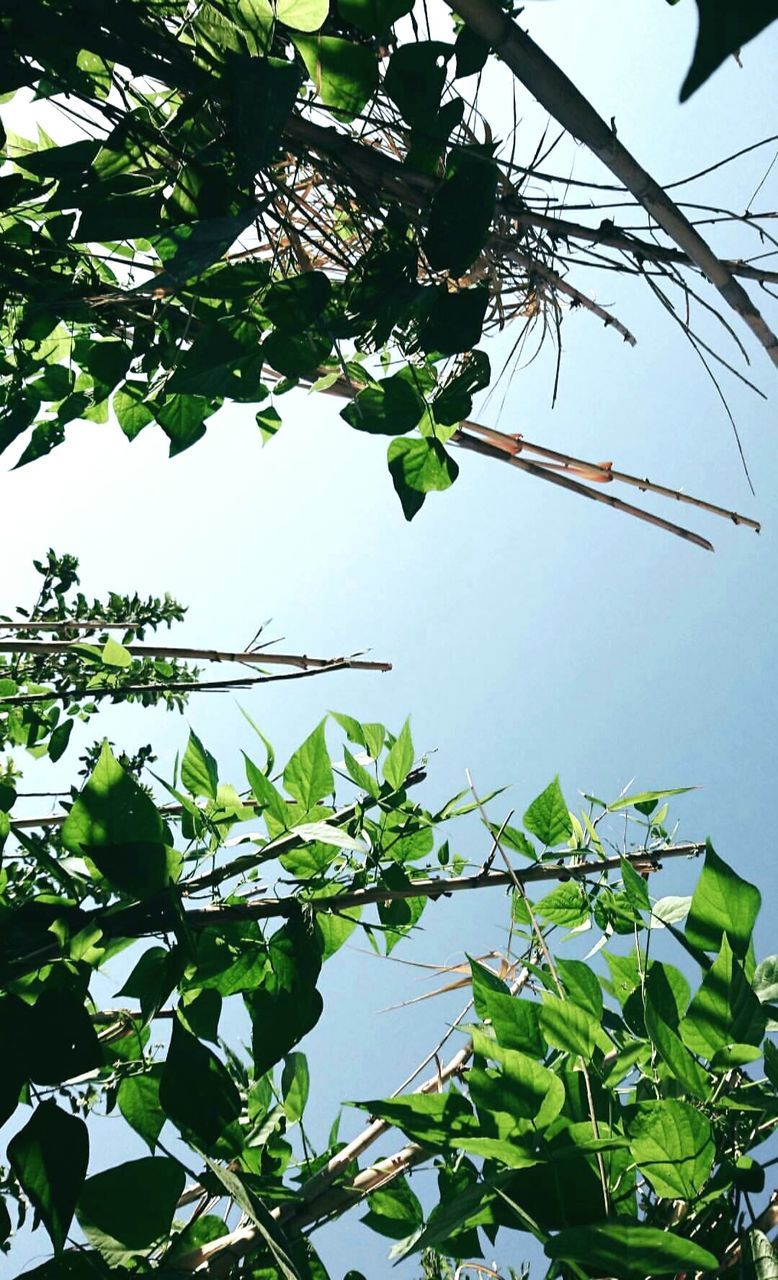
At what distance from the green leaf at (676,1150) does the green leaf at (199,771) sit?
0.27m

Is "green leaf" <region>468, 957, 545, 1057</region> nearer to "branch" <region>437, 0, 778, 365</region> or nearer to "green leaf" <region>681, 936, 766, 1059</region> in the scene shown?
"green leaf" <region>681, 936, 766, 1059</region>

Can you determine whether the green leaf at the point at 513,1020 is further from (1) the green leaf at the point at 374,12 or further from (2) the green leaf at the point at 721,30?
(1) the green leaf at the point at 374,12

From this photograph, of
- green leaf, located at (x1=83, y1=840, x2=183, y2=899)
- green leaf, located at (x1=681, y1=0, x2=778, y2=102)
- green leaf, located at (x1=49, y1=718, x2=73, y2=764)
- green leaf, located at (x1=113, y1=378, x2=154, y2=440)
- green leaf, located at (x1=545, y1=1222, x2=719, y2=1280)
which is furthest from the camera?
green leaf, located at (x1=49, y1=718, x2=73, y2=764)

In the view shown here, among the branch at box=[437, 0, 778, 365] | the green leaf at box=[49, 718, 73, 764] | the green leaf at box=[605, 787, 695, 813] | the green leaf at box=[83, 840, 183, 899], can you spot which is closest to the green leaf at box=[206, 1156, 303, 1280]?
the green leaf at box=[83, 840, 183, 899]

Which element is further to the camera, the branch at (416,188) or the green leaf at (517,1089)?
the branch at (416,188)

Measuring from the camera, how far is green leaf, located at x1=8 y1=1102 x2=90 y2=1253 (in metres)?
0.30

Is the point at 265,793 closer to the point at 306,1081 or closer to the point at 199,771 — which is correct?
the point at 199,771

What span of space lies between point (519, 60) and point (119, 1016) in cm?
47

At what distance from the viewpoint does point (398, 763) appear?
0.49 metres

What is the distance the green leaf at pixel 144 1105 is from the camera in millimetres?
375

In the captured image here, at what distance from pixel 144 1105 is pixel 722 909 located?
0.26 m

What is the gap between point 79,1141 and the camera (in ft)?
1.02

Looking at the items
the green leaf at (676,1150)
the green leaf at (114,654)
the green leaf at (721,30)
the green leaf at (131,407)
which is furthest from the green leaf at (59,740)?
the green leaf at (721,30)

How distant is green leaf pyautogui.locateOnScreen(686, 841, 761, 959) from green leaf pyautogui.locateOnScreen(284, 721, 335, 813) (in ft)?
0.60
